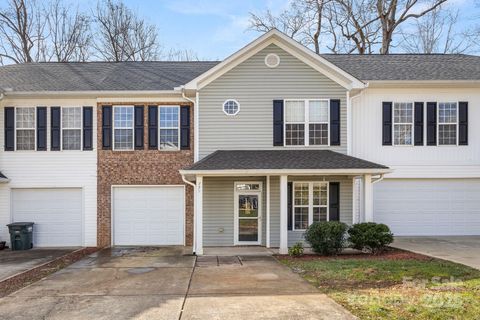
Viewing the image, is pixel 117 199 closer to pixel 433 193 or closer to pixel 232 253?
pixel 232 253

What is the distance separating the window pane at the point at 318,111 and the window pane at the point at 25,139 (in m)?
10.5

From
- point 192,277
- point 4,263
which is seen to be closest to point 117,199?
point 4,263

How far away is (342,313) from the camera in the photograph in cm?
650

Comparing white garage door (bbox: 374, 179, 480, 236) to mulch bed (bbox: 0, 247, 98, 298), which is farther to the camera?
white garage door (bbox: 374, 179, 480, 236)

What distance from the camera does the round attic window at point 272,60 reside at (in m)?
14.2

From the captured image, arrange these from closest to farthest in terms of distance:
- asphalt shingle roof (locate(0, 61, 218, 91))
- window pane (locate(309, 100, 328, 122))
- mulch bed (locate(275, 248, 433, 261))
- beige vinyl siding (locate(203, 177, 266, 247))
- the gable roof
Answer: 1. mulch bed (locate(275, 248, 433, 261))
2. beige vinyl siding (locate(203, 177, 266, 247))
3. window pane (locate(309, 100, 328, 122))
4. asphalt shingle roof (locate(0, 61, 218, 91))
5. the gable roof

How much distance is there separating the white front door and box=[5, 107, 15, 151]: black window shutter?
856cm

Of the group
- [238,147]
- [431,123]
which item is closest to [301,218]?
[238,147]

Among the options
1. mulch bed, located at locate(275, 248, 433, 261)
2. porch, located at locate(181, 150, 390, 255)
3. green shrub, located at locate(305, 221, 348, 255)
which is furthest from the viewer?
porch, located at locate(181, 150, 390, 255)

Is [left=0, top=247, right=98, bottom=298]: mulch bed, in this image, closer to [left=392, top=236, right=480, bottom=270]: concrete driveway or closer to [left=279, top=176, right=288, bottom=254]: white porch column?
[left=279, top=176, right=288, bottom=254]: white porch column

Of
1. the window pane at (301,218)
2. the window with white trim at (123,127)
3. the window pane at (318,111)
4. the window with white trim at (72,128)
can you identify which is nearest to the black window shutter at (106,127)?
the window with white trim at (123,127)

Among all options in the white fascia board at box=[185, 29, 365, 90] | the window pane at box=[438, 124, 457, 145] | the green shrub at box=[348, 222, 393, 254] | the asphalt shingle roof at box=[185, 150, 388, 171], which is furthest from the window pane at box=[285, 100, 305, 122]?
the window pane at box=[438, 124, 457, 145]

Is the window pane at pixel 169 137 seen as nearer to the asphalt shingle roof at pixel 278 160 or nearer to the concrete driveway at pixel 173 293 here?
the asphalt shingle roof at pixel 278 160

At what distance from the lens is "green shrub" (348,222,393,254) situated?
11.8 metres
